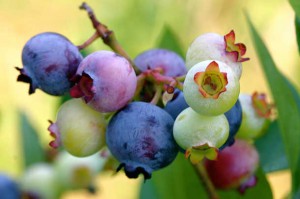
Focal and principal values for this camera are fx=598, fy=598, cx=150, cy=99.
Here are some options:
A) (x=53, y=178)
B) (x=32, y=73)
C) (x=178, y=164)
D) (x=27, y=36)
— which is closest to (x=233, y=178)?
(x=178, y=164)

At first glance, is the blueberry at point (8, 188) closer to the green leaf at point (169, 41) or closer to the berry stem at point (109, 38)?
the green leaf at point (169, 41)

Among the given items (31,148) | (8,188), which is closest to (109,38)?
(8,188)

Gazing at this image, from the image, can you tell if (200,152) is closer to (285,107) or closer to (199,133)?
(199,133)

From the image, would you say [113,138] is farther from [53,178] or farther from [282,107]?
[53,178]

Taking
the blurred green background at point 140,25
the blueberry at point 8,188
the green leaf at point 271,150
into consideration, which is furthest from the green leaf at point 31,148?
the blurred green background at point 140,25

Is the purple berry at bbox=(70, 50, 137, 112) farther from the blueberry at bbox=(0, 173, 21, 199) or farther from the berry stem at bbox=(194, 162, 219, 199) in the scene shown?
the blueberry at bbox=(0, 173, 21, 199)
